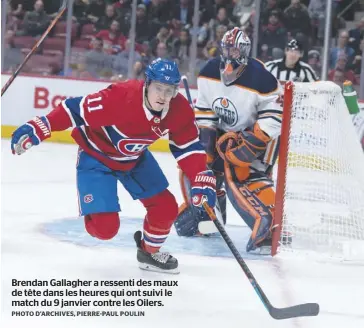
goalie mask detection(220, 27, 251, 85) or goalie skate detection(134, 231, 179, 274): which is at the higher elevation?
goalie mask detection(220, 27, 251, 85)

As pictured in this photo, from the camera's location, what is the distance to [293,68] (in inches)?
208

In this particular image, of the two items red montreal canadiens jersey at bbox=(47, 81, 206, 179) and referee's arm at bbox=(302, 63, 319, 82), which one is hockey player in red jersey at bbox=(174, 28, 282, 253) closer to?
red montreal canadiens jersey at bbox=(47, 81, 206, 179)

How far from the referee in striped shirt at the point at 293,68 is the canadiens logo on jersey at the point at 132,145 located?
192cm

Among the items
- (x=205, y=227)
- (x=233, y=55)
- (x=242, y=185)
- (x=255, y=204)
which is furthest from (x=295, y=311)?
(x=233, y=55)

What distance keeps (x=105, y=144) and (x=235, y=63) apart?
0.88 metres

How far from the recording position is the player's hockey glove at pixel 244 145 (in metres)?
4.09

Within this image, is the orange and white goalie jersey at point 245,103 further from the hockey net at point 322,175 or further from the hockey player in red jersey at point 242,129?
the hockey net at point 322,175

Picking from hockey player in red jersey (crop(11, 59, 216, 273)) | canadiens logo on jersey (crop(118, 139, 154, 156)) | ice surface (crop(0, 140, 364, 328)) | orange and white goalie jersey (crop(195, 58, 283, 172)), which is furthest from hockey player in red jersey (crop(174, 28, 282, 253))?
canadiens logo on jersey (crop(118, 139, 154, 156))

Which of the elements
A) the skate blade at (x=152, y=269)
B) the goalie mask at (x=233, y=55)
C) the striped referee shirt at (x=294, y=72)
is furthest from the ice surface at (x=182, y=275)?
the striped referee shirt at (x=294, y=72)

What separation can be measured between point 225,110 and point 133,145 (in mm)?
851

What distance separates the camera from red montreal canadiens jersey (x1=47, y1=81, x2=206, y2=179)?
3.32m

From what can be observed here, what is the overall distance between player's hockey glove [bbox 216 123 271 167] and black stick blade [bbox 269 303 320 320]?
130cm

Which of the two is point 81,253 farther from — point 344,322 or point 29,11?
point 29,11

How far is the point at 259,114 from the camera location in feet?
13.5
